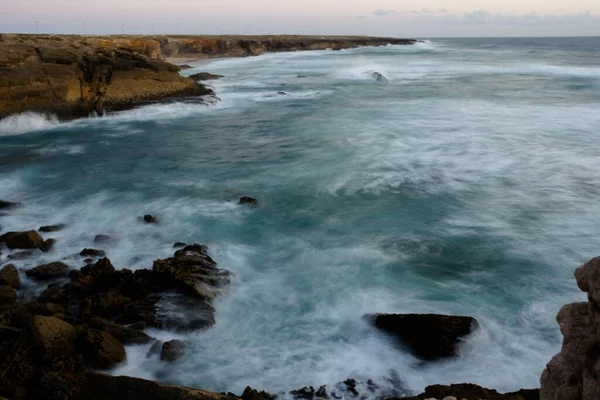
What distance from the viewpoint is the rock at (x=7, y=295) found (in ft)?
25.2

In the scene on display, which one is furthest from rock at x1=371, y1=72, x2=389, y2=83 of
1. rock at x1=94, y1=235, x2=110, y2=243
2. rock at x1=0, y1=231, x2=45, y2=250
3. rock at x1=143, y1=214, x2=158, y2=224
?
rock at x1=0, y1=231, x2=45, y2=250

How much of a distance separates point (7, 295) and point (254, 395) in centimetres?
466

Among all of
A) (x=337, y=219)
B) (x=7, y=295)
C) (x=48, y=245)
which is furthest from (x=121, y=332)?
(x=337, y=219)

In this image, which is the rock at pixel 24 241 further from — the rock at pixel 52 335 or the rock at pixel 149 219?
the rock at pixel 52 335

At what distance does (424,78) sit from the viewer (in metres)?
43.9

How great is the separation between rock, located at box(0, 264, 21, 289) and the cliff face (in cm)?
1643

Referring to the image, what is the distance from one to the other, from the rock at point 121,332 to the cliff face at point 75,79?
62.1ft

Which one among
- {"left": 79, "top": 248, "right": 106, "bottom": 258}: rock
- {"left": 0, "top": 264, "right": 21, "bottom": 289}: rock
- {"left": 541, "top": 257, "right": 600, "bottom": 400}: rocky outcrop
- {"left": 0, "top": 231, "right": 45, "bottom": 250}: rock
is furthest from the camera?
{"left": 0, "top": 231, "right": 45, "bottom": 250}: rock

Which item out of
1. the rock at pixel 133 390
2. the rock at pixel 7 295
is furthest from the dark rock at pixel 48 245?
the rock at pixel 133 390

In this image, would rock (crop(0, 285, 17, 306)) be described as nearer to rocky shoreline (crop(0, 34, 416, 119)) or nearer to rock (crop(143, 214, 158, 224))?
rock (crop(143, 214, 158, 224))

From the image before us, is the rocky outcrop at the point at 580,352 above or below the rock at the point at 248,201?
above

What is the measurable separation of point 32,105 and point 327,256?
19.1 metres

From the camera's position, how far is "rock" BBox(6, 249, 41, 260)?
30.8 feet

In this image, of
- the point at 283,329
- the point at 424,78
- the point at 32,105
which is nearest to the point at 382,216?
the point at 283,329
